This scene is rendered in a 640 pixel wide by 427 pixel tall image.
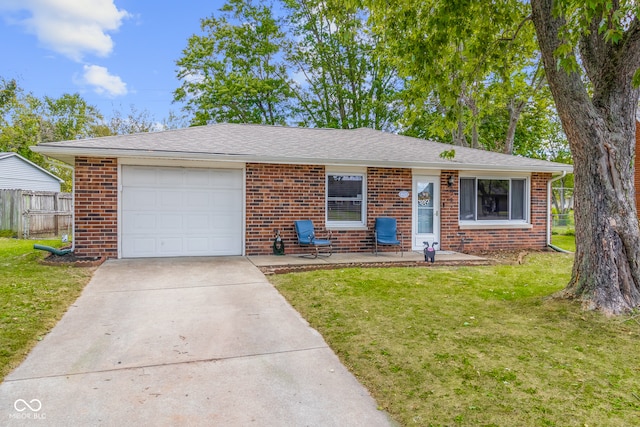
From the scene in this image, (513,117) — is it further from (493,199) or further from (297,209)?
(297,209)

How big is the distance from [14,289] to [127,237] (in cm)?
302

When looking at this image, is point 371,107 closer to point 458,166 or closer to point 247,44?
point 247,44

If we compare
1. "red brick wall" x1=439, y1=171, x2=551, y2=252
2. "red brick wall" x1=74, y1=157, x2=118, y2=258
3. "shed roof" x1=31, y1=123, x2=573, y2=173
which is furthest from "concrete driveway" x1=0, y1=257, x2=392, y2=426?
"red brick wall" x1=439, y1=171, x2=551, y2=252

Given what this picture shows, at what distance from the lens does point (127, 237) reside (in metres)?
8.86

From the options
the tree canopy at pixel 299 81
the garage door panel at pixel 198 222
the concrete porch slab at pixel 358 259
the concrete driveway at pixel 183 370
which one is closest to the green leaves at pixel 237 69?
the tree canopy at pixel 299 81

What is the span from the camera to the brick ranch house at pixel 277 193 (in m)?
8.57

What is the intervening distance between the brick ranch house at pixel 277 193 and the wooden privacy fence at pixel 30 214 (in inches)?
311

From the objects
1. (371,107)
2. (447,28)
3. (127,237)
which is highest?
(371,107)

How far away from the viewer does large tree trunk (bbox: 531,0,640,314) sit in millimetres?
4910

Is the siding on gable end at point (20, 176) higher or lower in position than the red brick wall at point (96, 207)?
higher

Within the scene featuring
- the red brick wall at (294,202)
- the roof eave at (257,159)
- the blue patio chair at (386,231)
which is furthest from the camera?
the blue patio chair at (386,231)

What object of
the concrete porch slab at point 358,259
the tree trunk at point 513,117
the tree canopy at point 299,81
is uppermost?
the tree canopy at point 299,81

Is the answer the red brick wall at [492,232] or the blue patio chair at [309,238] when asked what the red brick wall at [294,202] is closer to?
the blue patio chair at [309,238]

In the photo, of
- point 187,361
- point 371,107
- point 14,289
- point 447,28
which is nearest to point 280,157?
point 447,28
